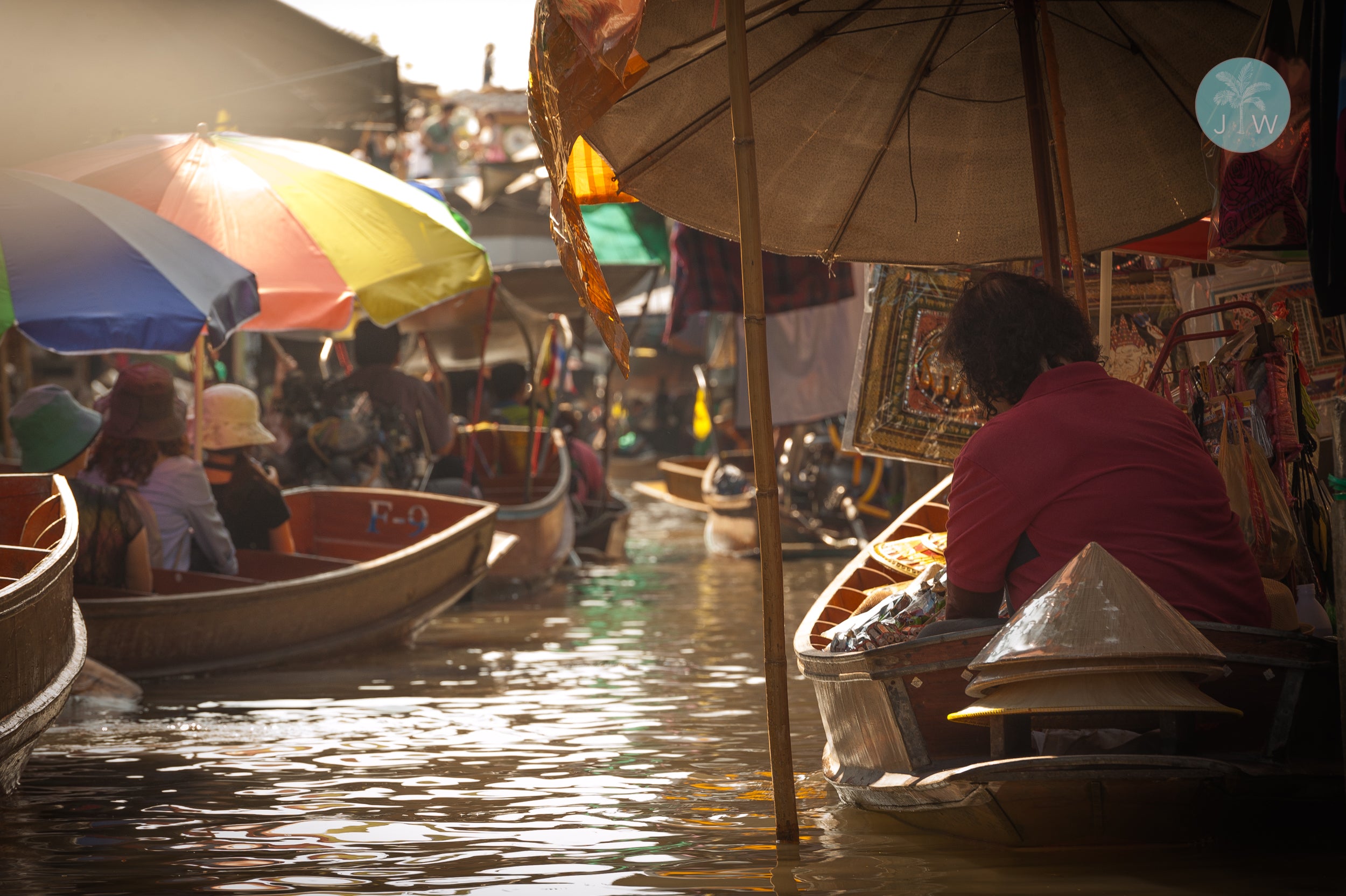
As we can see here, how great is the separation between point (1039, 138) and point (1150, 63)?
1.74 ft

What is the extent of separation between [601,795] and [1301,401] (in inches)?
97.1

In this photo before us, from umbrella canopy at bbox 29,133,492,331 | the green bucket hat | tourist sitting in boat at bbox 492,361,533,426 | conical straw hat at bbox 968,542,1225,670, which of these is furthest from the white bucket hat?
conical straw hat at bbox 968,542,1225,670

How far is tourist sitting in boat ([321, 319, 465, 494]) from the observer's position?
1128 cm

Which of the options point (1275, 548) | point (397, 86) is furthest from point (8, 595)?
point (397, 86)

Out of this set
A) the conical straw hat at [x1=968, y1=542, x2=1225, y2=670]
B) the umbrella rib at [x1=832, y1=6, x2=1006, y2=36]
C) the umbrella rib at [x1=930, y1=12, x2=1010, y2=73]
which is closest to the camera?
the conical straw hat at [x1=968, y1=542, x2=1225, y2=670]

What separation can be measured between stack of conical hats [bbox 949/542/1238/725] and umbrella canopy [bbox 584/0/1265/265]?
2055 mm

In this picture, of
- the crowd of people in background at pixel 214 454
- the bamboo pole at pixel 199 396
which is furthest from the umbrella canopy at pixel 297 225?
the crowd of people in background at pixel 214 454

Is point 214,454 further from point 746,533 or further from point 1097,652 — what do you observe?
point 746,533

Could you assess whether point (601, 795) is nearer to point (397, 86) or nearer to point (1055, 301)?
point (1055, 301)

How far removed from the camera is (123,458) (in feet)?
24.2

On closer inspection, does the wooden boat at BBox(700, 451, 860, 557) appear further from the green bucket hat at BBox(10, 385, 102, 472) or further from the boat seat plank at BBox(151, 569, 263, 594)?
the green bucket hat at BBox(10, 385, 102, 472)

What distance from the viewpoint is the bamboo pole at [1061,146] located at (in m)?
4.61

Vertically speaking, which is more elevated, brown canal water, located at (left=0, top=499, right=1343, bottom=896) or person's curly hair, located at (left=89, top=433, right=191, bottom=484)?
person's curly hair, located at (left=89, top=433, right=191, bottom=484)

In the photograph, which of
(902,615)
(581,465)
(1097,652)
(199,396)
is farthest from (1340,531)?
(581,465)
